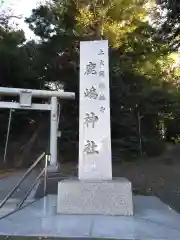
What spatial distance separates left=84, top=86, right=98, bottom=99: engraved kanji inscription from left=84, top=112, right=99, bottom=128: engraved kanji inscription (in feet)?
1.09

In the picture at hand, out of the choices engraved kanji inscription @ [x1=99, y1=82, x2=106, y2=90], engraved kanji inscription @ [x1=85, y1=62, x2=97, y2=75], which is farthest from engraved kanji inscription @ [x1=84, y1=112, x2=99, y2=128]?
engraved kanji inscription @ [x1=85, y1=62, x2=97, y2=75]

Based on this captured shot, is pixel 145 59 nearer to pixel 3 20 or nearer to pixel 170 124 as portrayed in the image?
pixel 170 124

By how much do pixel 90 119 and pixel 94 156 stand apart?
2.20 feet

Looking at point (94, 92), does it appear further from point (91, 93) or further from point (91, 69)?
point (91, 69)

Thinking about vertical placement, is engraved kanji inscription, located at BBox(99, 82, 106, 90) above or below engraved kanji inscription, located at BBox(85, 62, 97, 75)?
below

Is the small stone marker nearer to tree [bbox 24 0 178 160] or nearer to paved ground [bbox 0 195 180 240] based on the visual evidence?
paved ground [bbox 0 195 180 240]

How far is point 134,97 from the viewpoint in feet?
53.7

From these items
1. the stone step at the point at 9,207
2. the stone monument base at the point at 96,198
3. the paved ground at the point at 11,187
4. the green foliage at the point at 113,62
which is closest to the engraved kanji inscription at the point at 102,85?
the stone monument base at the point at 96,198

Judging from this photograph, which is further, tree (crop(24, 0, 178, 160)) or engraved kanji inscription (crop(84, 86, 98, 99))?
tree (crop(24, 0, 178, 160))

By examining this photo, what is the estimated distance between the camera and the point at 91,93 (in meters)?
6.86

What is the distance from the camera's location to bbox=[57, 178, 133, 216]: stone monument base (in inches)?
238

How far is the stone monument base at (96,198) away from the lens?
6055 millimetres

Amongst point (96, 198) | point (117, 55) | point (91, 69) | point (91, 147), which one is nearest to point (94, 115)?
point (91, 147)

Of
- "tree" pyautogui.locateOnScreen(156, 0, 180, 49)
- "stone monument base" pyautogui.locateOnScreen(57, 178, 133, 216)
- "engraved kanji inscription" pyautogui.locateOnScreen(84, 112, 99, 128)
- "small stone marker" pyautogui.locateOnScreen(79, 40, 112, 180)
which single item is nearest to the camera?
"stone monument base" pyautogui.locateOnScreen(57, 178, 133, 216)
